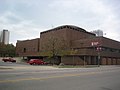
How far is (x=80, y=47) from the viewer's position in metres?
70.4

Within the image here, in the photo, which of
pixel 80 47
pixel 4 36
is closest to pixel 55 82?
pixel 80 47

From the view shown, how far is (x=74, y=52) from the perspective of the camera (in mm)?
60688

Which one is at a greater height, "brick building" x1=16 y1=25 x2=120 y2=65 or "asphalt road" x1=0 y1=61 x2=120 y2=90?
"brick building" x1=16 y1=25 x2=120 y2=65

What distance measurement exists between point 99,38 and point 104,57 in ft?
23.1

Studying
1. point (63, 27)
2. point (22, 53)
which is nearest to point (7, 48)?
point (22, 53)

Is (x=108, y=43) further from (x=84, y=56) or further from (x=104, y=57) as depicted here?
(x=84, y=56)

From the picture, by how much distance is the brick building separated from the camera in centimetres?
6162

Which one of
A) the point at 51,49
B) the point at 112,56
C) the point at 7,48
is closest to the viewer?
the point at 51,49

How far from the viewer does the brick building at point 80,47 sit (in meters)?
61.6

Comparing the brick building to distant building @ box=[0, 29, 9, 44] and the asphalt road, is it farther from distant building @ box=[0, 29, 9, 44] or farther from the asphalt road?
distant building @ box=[0, 29, 9, 44]

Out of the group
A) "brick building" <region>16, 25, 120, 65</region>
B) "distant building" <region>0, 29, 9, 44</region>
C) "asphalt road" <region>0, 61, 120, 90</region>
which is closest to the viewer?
"asphalt road" <region>0, 61, 120, 90</region>

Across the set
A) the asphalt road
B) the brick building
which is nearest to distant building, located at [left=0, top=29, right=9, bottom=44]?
the brick building

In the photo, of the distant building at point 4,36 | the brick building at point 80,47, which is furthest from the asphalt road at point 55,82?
the distant building at point 4,36

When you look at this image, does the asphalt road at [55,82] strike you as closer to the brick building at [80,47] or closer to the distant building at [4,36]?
the brick building at [80,47]
